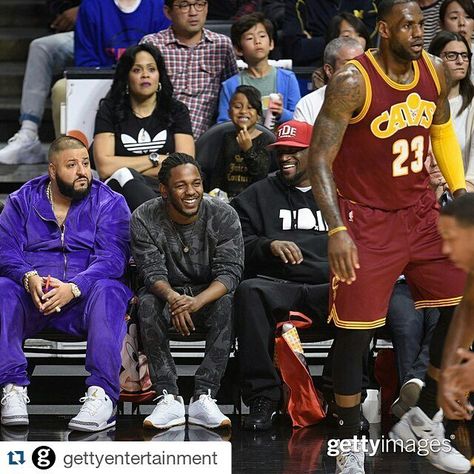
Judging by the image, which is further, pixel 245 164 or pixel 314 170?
pixel 245 164

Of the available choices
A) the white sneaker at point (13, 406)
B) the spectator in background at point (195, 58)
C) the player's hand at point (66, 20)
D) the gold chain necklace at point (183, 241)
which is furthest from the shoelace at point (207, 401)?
the player's hand at point (66, 20)

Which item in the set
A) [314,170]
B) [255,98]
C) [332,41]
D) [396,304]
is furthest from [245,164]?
[314,170]

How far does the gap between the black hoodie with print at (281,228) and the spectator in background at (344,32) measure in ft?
3.91

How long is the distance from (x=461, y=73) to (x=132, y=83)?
1.91m

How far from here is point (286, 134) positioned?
6559 millimetres

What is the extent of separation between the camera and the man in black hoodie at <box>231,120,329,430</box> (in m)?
6.08

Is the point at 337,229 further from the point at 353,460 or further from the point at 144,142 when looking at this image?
the point at 144,142

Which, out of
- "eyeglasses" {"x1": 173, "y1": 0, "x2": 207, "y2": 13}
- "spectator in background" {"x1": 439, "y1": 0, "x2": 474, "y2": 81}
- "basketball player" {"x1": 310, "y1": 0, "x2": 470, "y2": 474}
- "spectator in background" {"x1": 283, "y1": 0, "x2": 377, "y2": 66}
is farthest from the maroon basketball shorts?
"spectator in background" {"x1": 283, "y1": 0, "x2": 377, "y2": 66}

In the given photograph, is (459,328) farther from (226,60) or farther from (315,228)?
(226,60)

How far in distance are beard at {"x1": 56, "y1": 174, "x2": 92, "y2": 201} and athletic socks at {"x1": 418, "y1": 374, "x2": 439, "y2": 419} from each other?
2034 millimetres

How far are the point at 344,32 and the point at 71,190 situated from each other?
2.31 metres

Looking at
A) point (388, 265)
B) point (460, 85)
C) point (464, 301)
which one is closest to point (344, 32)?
point (460, 85)

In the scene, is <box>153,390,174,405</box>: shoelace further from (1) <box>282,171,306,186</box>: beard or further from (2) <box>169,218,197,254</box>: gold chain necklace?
(1) <box>282,171,306,186</box>: beard

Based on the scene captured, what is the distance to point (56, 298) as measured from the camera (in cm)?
600
